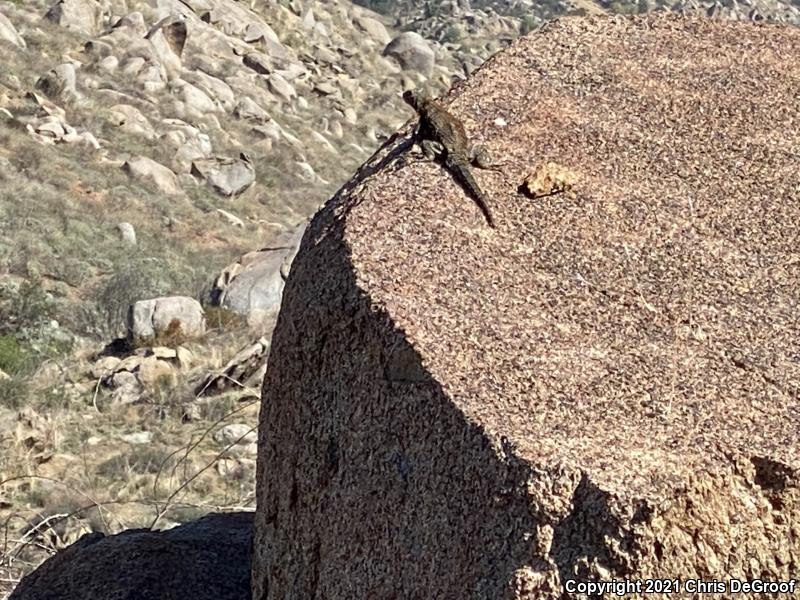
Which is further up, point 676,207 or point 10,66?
point 676,207

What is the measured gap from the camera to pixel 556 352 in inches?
95.2

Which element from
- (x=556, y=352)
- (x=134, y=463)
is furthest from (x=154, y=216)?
(x=556, y=352)

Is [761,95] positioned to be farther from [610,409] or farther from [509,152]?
[610,409]

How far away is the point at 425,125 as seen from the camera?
3082mm

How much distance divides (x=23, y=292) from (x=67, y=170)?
5451 mm

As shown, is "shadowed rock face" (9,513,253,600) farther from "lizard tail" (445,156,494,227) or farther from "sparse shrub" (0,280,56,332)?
"sparse shrub" (0,280,56,332)

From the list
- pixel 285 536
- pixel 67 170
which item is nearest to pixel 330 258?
pixel 285 536

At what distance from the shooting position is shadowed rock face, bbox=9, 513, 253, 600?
332 centimetres

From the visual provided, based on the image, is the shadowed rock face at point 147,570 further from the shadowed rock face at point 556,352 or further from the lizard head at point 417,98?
the lizard head at point 417,98

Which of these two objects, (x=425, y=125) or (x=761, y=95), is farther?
(x=761, y=95)

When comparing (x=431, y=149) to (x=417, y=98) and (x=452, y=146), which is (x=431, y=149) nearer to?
(x=452, y=146)

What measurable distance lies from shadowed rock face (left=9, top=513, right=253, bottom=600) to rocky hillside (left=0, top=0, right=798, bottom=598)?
0.35 meters

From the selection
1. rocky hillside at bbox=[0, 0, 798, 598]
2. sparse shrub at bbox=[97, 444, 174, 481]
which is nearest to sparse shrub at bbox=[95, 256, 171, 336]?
rocky hillside at bbox=[0, 0, 798, 598]

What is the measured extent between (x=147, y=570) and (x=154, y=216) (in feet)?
40.2
